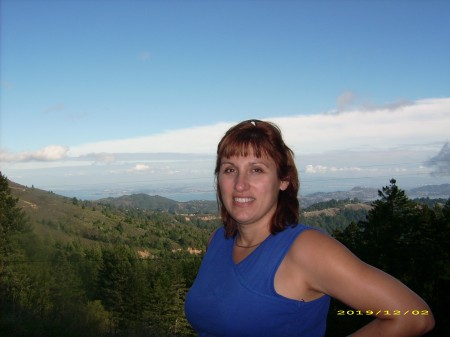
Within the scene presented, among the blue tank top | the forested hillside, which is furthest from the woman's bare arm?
the forested hillside

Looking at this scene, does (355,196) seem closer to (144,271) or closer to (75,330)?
(144,271)

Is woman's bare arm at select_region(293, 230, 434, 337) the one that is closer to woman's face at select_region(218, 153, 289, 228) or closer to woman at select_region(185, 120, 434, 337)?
woman at select_region(185, 120, 434, 337)

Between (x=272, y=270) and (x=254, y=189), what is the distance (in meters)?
0.46

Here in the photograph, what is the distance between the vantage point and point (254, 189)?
2.01 metres

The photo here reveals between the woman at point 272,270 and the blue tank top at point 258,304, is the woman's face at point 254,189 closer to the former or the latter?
the woman at point 272,270

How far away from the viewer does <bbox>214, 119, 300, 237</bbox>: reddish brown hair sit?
2.02m

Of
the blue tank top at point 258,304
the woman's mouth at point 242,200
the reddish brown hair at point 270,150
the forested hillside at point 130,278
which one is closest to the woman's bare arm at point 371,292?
the blue tank top at point 258,304

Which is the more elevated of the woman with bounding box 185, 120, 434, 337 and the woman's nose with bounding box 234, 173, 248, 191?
the woman's nose with bounding box 234, 173, 248, 191

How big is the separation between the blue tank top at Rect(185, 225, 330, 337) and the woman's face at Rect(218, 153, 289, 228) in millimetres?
181

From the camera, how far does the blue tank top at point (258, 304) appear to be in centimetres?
169

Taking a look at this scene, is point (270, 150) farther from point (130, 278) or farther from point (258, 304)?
point (130, 278)

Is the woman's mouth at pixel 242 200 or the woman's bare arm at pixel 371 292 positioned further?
the woman's mouth at pixel 242 200

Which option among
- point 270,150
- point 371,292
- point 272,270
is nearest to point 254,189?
point 270,150

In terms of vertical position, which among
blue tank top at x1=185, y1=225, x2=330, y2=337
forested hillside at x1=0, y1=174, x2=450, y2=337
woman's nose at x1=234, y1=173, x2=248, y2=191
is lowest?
forested hillside at x1=0, y1=174, x2=450, y2=337
